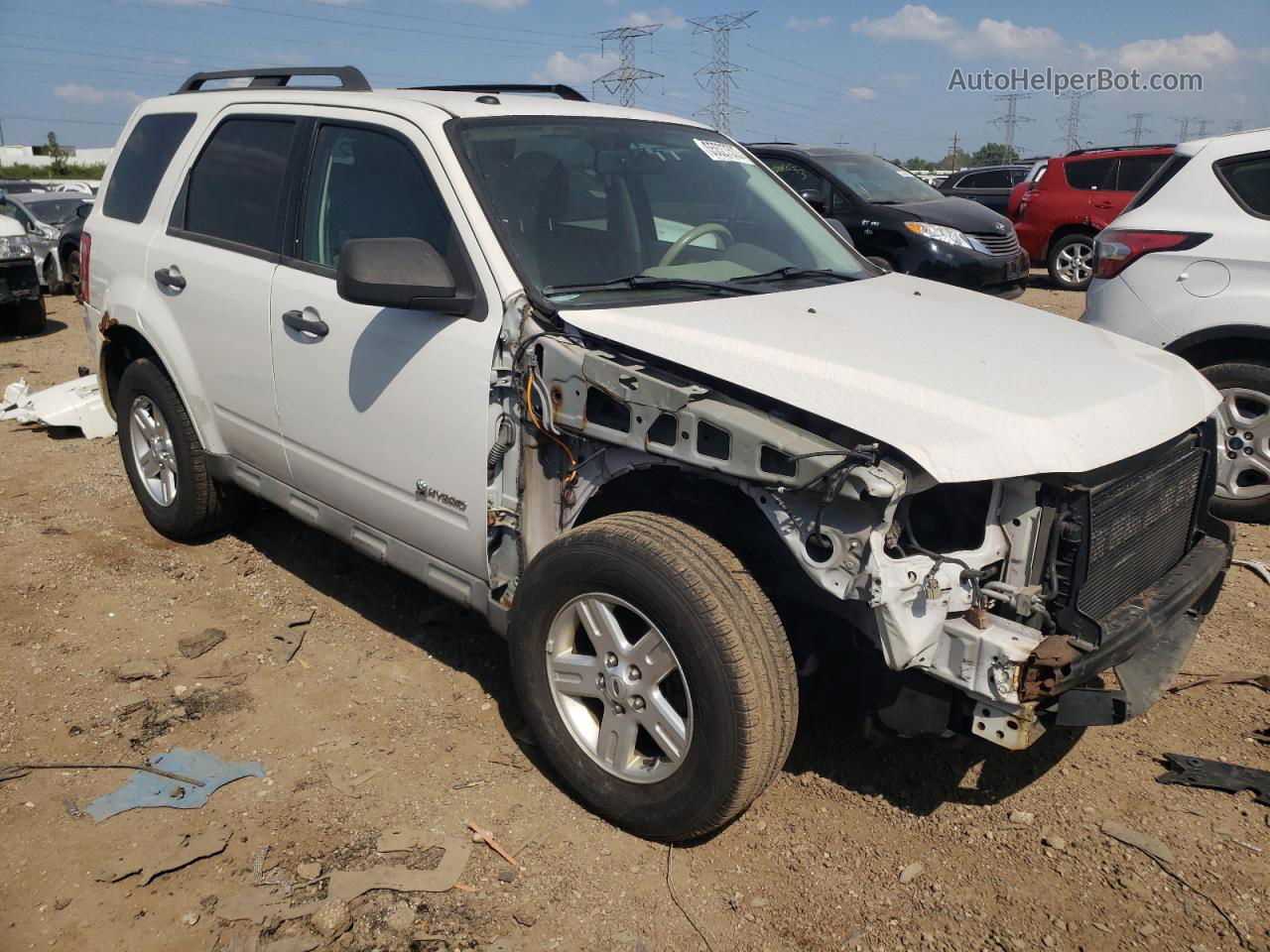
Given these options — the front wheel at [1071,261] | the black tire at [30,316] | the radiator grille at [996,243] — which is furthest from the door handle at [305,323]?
the front wheel at [1071,261]

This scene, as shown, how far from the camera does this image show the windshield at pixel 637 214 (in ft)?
10.6

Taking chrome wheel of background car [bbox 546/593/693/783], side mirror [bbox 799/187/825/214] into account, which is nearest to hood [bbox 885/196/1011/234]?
side mirror [bbox 799/187/825/214]

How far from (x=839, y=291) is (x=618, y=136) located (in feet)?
3.33

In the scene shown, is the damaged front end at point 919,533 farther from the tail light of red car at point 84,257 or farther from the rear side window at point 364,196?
the tail light of red car at point 84,257

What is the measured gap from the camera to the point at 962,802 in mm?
3188

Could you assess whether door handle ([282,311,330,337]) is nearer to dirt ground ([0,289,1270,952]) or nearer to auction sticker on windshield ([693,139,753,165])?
dirt ground ([0,289,1270,952])

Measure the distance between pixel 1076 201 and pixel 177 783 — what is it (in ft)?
47.3

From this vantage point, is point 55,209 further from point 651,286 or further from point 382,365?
point 651,286

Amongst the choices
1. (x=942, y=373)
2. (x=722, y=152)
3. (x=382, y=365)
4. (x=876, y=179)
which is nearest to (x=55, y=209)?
(x=876, y=179)

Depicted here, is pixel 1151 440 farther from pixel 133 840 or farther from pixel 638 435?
pixel 133 840

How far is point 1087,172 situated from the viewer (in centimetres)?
1454

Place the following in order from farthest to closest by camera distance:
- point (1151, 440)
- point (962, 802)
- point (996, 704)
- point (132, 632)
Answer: point (132, 632), point (962, 802), point (1151, 440), point (996, 704)

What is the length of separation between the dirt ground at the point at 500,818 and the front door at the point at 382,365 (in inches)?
27.9

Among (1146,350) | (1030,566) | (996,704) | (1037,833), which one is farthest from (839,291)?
(1037,833)
